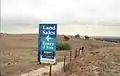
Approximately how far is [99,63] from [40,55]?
23.5ft

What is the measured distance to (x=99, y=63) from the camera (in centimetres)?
2153

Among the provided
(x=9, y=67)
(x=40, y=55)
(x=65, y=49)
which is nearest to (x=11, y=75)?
(x=9, y=67)

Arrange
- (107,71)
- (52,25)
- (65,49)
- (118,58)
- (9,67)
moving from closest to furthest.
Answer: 1. (52,25)
2. (107,71)
3. (118,58)
4. (9,67)
5. (65,49)

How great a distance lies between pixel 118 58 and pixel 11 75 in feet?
23.4

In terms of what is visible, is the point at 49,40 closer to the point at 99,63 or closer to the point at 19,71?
the point at 99,63

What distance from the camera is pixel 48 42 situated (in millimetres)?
14703

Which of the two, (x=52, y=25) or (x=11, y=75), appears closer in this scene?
(x=52, y=25)

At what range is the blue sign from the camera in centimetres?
1454

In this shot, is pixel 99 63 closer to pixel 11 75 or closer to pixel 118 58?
pixel 118 58

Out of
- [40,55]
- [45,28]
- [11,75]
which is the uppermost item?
[45,28]

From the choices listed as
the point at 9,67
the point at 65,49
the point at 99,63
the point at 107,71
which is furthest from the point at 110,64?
the point at 65,49

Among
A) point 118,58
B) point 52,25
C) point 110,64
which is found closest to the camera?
point 52,25

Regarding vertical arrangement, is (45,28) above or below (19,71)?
above

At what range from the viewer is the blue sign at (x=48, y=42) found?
572 inches
